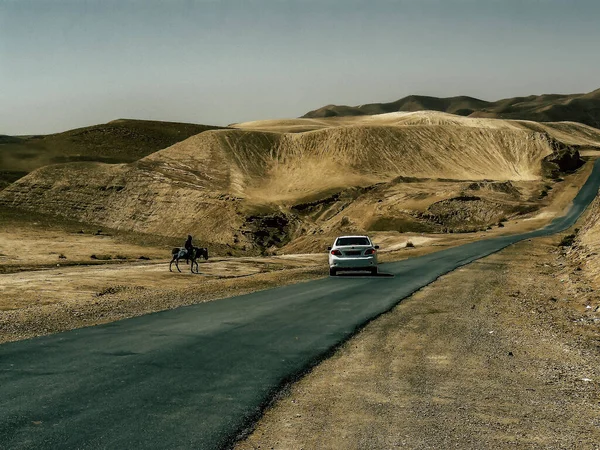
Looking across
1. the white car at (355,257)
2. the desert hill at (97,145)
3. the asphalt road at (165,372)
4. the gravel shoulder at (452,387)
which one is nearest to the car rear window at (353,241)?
the white car at (355,257)

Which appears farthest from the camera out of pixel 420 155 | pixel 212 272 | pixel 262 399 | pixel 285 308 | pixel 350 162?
pixel 420 155

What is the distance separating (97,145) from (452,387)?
6363 inches

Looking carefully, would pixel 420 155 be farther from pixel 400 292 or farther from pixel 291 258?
pixel 400 292

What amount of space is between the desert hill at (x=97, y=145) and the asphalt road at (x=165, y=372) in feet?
385

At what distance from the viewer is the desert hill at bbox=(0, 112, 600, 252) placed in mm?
77875

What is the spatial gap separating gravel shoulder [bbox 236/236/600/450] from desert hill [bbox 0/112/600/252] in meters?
49.7

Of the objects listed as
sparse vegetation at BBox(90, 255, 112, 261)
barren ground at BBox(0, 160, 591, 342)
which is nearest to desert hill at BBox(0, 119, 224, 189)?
barren ground at BBox(0, 160, 591, 342)

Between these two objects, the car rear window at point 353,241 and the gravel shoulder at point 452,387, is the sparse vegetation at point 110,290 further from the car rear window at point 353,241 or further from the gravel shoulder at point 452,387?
the gravel shoulder at point 452,387

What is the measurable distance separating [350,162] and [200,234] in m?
45.1

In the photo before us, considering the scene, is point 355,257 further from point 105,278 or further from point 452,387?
point 452,387

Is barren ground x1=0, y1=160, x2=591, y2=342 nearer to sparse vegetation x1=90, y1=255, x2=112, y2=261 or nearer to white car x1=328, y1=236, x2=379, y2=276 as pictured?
sparse vegetation x1=90, y1=255, x2=112, y2=261

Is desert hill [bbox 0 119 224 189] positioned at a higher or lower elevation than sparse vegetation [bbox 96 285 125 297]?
higher

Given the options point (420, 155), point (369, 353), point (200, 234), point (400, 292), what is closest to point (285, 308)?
point (400, 292)

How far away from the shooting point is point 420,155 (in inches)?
4926
